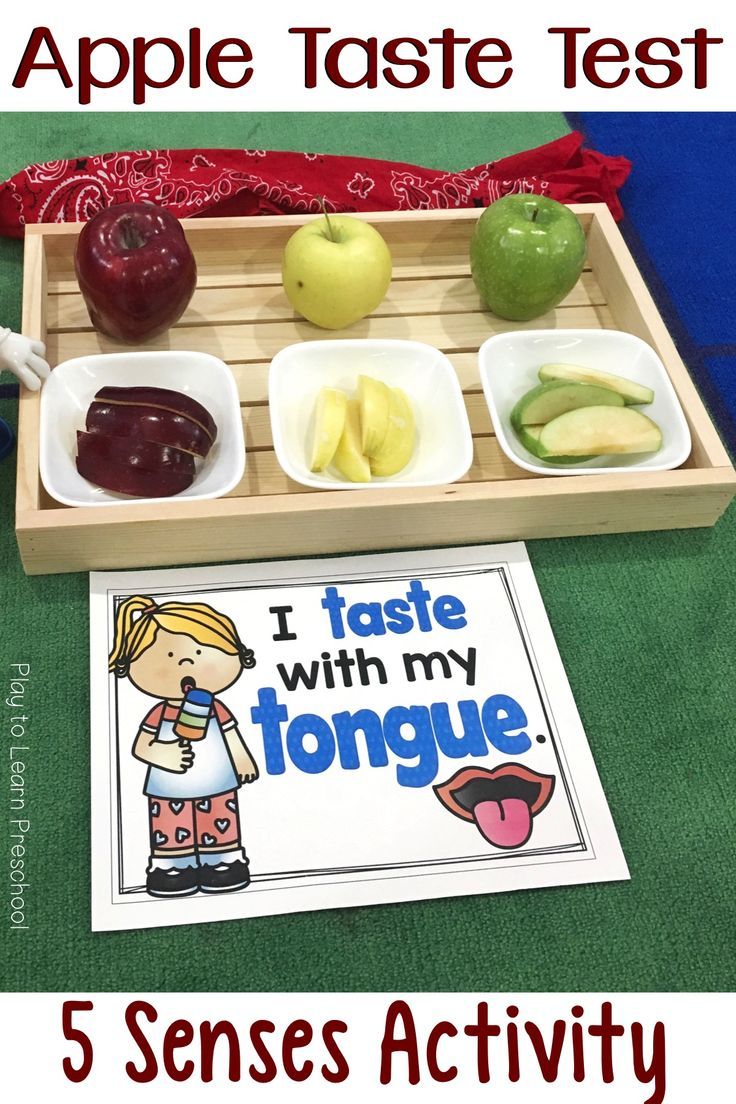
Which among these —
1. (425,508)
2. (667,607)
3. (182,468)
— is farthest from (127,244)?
(667,607)

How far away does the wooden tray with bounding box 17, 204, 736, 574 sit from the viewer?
77cm

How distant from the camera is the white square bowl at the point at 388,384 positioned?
819mm

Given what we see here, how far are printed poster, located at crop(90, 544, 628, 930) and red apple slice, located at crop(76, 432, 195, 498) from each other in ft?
0.25

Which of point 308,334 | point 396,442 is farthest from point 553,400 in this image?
point 308,334

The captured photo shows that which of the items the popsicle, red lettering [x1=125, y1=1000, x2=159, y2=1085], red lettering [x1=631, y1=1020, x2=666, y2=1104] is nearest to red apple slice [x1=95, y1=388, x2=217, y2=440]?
the popsicle

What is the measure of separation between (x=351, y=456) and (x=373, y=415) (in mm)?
40

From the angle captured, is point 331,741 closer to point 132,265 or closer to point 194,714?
point 194,714

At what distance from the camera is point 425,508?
790 mm

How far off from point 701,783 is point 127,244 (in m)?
0.66

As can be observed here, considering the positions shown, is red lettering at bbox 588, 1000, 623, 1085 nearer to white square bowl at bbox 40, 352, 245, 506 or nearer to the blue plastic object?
white square bowl at bbox 40, 352, 245, 506

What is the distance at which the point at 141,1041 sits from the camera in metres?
0.63

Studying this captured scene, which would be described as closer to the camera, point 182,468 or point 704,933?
point 704,933

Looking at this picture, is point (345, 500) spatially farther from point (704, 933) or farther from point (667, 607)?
point (704, 933)

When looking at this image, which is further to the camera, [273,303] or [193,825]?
[273,303]
